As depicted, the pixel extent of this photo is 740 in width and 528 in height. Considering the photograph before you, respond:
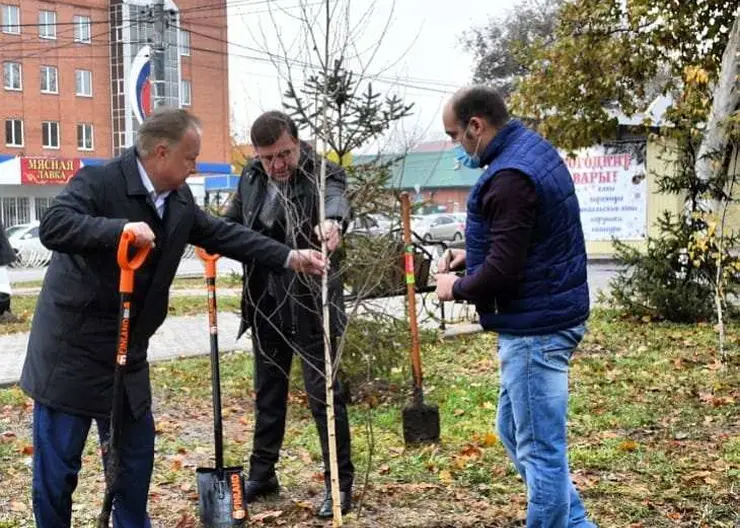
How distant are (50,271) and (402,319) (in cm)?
392

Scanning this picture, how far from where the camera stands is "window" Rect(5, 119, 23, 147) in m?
49.2

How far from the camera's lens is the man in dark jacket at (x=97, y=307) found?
3.68 m

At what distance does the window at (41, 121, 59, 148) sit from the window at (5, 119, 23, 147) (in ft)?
3.82

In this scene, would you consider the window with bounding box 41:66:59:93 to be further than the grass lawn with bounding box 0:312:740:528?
Yes

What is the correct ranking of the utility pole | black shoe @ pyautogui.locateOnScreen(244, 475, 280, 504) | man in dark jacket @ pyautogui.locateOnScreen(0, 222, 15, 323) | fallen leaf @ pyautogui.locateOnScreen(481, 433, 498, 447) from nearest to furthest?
black shoe @ pyautogui.locateOnScreen(244, 475, 280, 504), fallen leaf @ pyautogui.locateOnScreen(481, 433, 498, 447), man in dark jacket @ pyautogui.locateOnScreen(0, 222, 15, 323), the utility pole

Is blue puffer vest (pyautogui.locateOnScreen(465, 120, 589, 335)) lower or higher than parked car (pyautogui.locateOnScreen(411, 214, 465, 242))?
higher

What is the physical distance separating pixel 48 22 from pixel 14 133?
261 inches

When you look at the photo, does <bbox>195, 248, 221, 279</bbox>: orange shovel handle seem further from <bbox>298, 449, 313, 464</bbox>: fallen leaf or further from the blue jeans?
<bbox>298, 449, 313, 464</bbox>: fallen leaf

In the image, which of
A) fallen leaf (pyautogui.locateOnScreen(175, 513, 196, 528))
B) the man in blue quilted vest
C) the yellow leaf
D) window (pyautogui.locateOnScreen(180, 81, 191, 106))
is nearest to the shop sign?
window (pyautogui.locateOnScreen(180, 81, 191, 106))

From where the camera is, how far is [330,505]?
4.74m

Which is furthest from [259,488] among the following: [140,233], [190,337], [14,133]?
[14,133]

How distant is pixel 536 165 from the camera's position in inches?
141

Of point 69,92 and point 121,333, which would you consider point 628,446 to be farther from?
point 69,92

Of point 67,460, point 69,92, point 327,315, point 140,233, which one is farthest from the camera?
point 69,92
